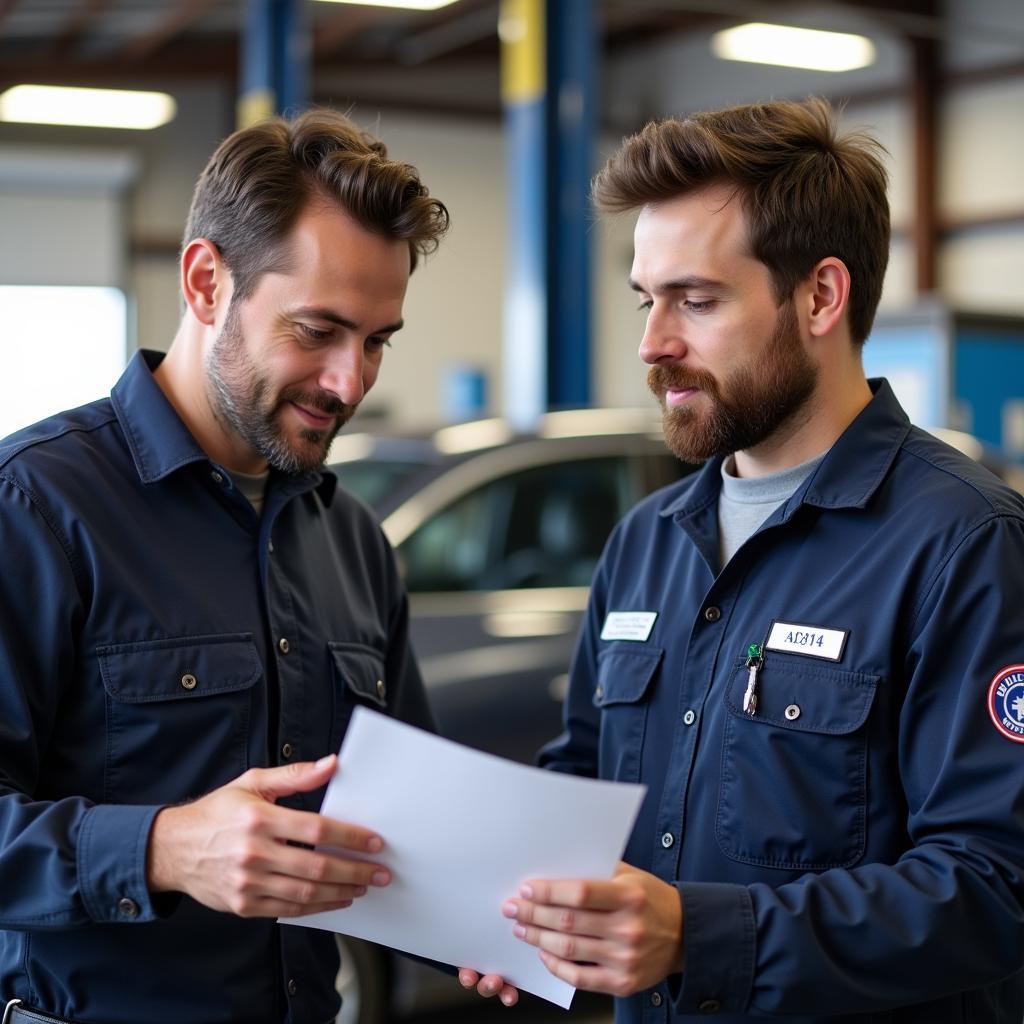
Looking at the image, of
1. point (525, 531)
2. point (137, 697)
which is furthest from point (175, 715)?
point (525, 531)

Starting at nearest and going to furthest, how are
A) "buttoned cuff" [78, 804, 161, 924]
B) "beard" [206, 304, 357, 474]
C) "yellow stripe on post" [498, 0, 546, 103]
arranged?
"buttoned cuff" [78, 804, 161, 924] → "beard" [206, 304, 357, 474] → "yellow stripe on post" [498, 0, 546, 103]

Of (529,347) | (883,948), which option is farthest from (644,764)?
(529,347)

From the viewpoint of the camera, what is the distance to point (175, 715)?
1.87 m

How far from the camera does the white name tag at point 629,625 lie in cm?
212

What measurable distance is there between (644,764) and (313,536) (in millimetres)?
602

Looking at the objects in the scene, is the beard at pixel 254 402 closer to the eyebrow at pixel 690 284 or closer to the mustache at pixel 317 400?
the mustache at pixel 317 400

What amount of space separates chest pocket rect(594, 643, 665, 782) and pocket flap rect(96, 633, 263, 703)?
524 millimetres

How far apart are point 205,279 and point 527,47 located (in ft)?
17.2

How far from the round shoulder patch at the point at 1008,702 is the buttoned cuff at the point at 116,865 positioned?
982 mm

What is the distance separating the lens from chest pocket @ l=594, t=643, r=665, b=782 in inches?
81.3

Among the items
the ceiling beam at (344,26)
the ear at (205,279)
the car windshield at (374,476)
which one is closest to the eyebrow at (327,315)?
the ear at (205,279)

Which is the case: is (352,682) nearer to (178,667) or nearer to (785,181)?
(178,667)

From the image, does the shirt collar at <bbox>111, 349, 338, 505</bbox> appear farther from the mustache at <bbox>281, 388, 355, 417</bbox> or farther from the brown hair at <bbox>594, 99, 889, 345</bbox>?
the brown hair at <bbox>594, 99, 889, 345</bbox>

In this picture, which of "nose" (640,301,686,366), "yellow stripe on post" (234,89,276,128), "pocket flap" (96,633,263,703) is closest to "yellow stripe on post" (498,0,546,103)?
"yellow stripe on post" (234,89,276,128)
